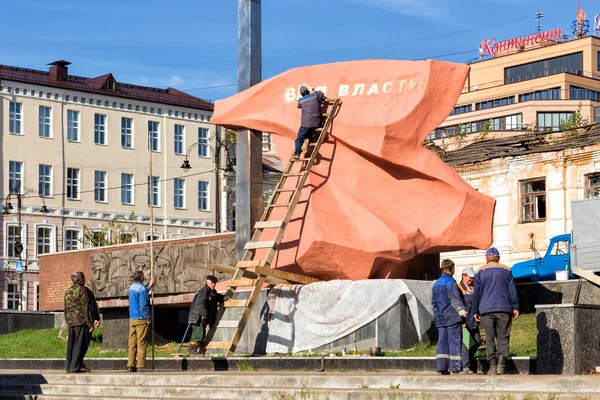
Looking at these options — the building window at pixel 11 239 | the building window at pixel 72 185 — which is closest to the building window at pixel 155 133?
the building window at pixel 72 185

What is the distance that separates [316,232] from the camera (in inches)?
804

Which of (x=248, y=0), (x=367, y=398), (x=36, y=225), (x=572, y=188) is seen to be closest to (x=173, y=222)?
(x=36, y=225)

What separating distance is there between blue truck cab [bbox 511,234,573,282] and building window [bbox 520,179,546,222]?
8957 millimetres

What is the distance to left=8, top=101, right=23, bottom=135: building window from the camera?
63125mm

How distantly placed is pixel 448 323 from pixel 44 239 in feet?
166

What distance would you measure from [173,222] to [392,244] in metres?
49.8

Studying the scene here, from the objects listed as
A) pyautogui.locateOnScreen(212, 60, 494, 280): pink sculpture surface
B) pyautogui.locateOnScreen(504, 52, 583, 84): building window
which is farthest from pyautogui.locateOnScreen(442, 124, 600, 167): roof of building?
pyautogui.locateOnScreen(504, 52, 583, 84): building window

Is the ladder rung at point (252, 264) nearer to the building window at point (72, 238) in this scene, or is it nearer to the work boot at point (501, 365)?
the work boot at point (501, 365)

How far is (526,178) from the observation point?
4366cm

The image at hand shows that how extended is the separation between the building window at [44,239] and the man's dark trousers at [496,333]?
5078 centimetres

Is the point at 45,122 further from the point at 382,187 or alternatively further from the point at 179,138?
the point at 382,187

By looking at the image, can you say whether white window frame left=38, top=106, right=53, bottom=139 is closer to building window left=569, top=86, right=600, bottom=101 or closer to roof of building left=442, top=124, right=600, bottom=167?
roof of building left=442, top=124, right=600, bottom=167

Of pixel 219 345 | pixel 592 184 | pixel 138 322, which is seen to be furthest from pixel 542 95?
pixel 138 322

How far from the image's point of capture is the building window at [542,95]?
8588 cm
